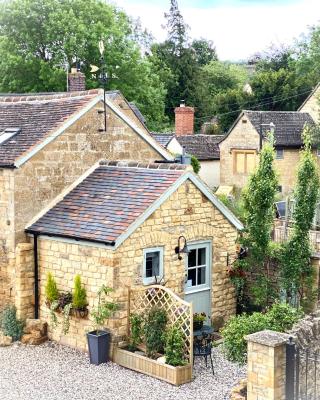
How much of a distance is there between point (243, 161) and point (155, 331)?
27262mm

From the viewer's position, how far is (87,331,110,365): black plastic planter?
14414 millimetres

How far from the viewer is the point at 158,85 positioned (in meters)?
53.2

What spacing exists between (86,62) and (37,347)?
3319 cm

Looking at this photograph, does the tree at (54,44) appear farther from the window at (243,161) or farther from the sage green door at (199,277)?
the sage green door at (199,277)

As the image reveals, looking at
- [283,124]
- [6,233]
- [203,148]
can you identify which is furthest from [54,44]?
[6,233]

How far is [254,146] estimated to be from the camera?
3903 centimetres

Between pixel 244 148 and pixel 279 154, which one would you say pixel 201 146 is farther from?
pixel 279 154

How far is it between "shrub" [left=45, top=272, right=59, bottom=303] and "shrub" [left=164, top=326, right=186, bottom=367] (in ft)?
11.2

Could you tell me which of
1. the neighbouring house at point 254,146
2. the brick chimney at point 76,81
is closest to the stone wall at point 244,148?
the neighbouring house at point 254,146

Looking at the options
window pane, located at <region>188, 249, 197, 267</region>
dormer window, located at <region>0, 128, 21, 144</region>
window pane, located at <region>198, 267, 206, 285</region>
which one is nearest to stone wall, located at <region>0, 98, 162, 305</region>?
dormer window, located at <region>0, 128, 21, 144</region>

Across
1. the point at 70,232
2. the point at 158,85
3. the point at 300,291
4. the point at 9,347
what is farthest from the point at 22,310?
the point at 158,85

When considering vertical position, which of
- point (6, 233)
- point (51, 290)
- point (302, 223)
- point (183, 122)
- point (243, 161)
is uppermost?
point (183, 122)

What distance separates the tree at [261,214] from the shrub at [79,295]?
4445 mm

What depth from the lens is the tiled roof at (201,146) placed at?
4191 cm
